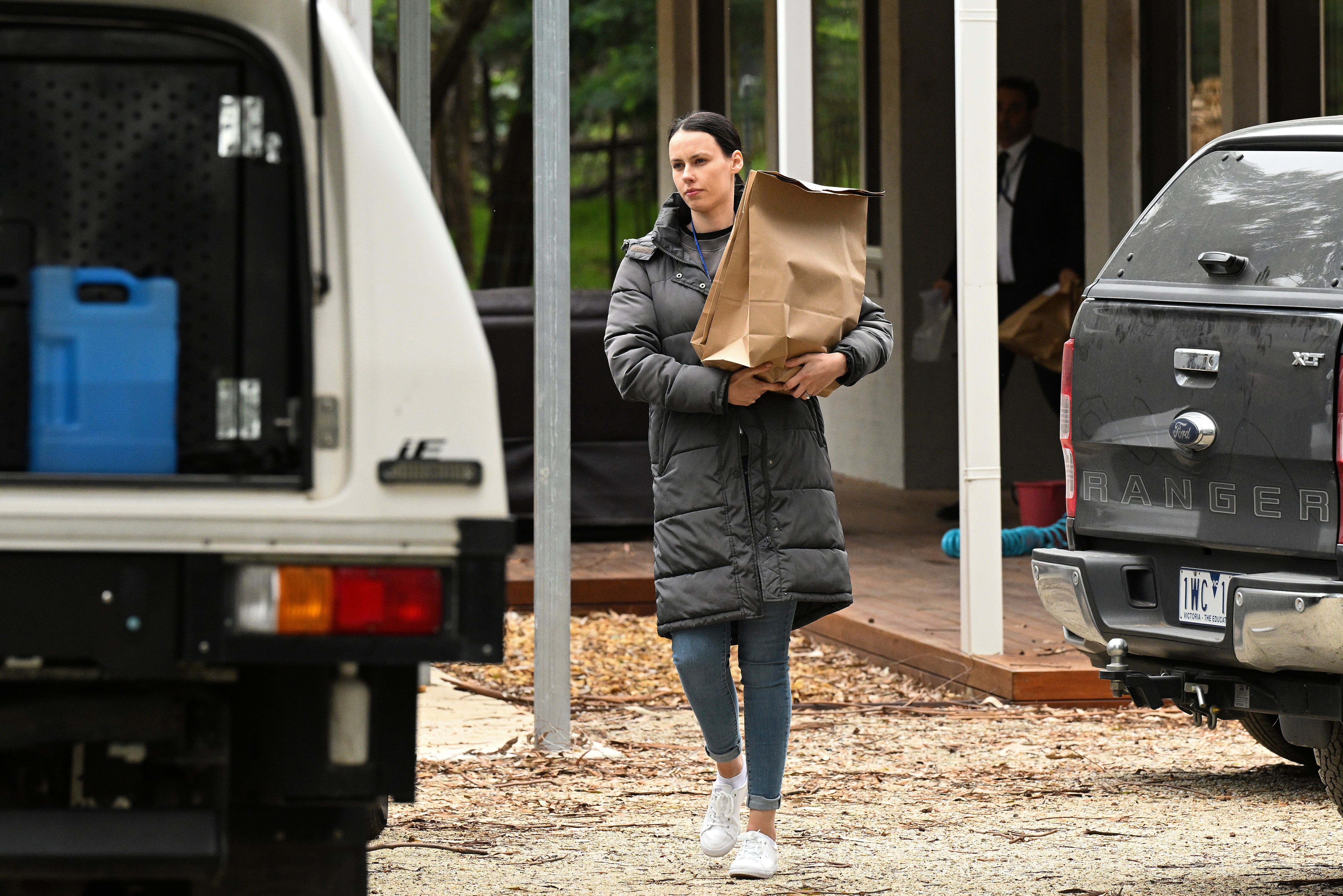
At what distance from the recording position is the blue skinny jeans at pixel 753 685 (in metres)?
5.27

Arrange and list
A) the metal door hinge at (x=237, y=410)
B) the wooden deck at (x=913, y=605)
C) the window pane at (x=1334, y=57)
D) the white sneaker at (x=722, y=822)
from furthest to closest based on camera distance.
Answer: the window pane at (x=1334, y=57), the wooden deck at (x=913, y=605), the white sneaker at (x=722, y=822), the metal door hinge at (x=237, y=410)

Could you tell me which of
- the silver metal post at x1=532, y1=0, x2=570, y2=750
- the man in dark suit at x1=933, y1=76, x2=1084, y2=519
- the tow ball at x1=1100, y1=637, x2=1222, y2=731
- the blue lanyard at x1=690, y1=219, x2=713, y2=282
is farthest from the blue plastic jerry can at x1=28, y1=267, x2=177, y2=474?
the man in dark suit at x1=933, y1=76, x2=1084, y2=519

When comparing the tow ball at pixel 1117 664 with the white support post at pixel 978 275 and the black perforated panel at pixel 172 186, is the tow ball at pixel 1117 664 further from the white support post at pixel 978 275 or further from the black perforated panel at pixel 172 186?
the black perforated panel at pixel 172 186

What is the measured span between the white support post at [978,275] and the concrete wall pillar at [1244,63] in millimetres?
4021

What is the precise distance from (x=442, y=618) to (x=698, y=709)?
2.14 meters

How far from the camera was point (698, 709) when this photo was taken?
5402 mm

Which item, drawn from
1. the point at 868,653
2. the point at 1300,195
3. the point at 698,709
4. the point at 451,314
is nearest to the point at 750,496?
the point at 698,709

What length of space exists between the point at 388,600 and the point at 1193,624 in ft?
8.40

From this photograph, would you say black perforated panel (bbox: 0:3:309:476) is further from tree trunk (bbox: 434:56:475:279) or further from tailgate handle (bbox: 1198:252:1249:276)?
tree trunk (bbox: 434:56:475:279)

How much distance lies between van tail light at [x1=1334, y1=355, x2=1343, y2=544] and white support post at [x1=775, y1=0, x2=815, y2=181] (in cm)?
371

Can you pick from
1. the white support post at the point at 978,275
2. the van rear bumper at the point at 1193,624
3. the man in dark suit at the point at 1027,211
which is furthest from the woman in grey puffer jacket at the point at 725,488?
the man in dark suit at the point at 1027,211

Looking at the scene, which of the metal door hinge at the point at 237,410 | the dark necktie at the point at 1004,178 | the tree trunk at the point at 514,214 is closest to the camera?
the metal door hinge at the point at 237,410

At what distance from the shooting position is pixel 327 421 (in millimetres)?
3377

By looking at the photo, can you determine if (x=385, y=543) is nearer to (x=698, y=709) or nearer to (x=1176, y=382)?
(x=698, y=709)
